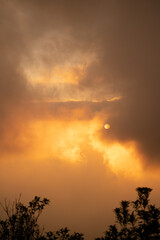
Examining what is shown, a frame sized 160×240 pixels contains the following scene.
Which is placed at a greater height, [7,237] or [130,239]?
[7,237]

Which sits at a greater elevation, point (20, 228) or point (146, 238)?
point (20, 228)

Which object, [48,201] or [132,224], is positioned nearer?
[48,201]

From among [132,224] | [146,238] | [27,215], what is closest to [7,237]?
[27,215]

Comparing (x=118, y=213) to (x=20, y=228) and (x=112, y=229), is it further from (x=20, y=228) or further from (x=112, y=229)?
(x=20, y=228)

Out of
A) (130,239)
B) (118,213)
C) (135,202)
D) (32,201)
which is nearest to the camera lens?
(130,239)

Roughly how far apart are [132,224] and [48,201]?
1180 centimetres

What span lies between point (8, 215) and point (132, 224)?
16595 mm

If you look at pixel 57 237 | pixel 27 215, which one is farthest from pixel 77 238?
pixel 27 215

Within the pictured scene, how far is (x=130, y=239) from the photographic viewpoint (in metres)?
16.7

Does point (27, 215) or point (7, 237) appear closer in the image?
point (7, 237)

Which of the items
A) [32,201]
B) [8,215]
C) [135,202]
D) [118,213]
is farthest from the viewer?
[118,213]

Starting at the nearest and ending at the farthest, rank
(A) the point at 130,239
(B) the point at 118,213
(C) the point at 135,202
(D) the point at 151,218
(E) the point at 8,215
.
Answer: (A) the point at 130,239, (E) the point at 8,215, (D) the point at 151,218, (C) the point at 135,202, (B) the point at 118,213

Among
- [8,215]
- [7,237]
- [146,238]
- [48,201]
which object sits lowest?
[146,238]

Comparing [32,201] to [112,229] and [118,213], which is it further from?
[118,213]
